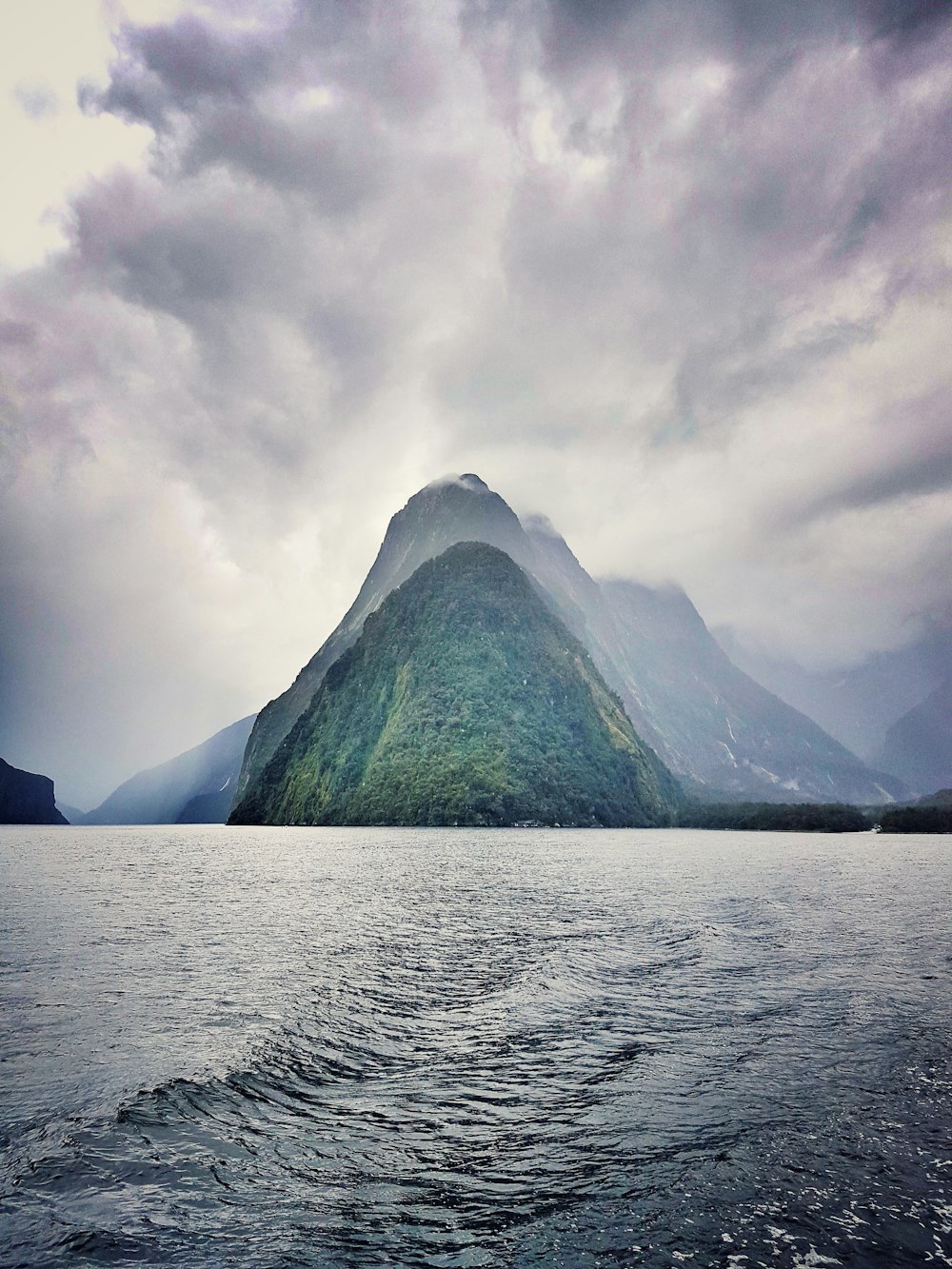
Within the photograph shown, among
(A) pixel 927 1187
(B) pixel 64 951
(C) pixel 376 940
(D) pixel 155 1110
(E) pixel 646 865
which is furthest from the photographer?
(E) pixel 646 865

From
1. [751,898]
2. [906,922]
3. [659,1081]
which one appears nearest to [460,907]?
[751,898]

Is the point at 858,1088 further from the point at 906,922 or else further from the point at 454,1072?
the point at 906,922

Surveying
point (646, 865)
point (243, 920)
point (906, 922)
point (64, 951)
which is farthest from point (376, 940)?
point (646, 865)

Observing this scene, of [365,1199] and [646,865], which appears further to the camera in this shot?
[646,865]

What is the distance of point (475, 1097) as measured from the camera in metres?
15.3

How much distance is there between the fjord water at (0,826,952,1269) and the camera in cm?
1020

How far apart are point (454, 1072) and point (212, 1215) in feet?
23.9

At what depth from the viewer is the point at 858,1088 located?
15742mm

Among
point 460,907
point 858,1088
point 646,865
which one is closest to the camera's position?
point 858,1088

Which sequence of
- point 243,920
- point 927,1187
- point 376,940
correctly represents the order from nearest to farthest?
point 927,1187, point 376,940, point 243,920

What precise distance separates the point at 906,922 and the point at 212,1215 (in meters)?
44.1

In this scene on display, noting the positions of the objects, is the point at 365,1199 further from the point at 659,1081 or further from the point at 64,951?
the point at 64,951

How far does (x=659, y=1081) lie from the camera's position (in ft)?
52.9

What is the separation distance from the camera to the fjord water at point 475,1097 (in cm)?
1020
